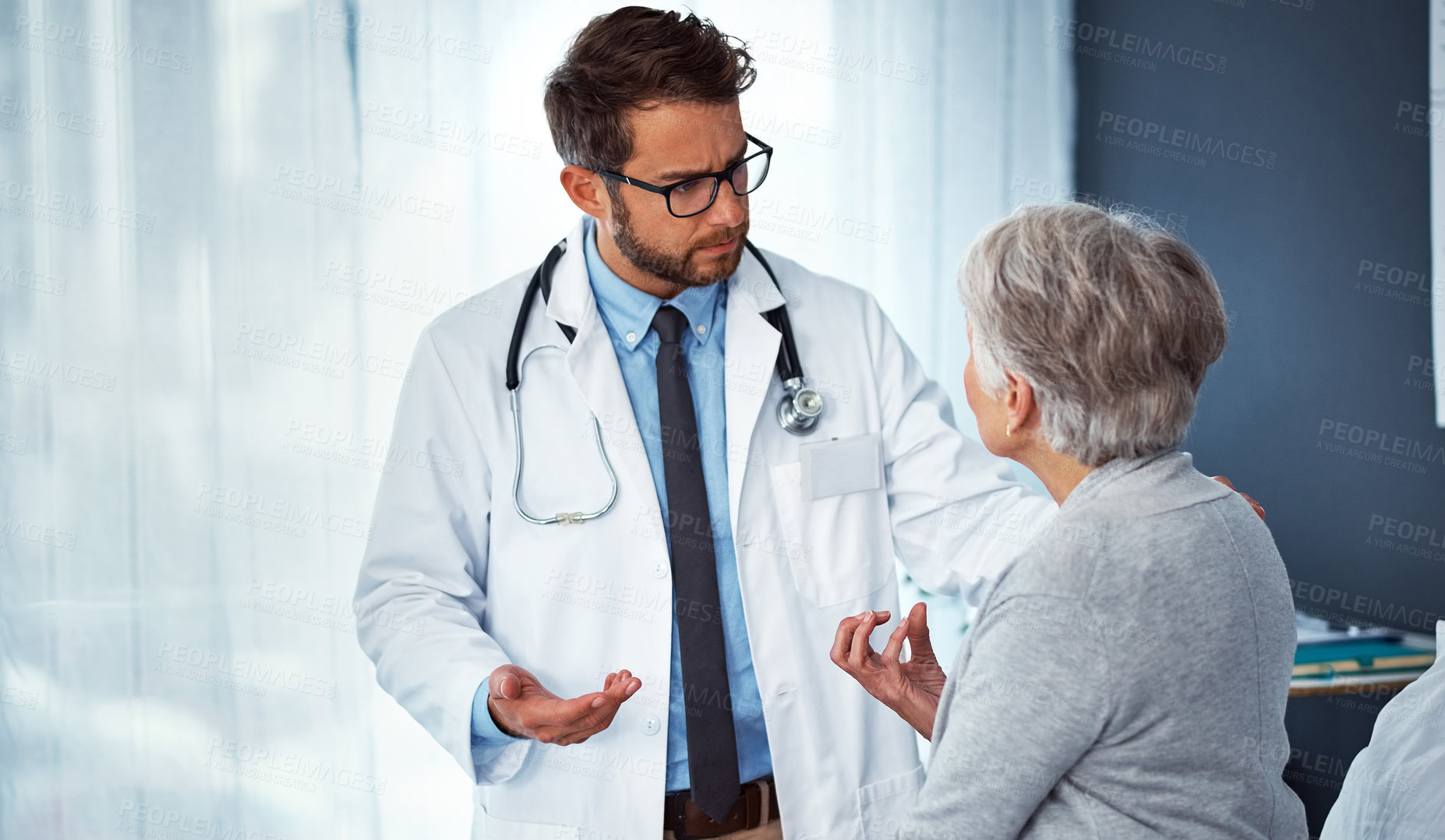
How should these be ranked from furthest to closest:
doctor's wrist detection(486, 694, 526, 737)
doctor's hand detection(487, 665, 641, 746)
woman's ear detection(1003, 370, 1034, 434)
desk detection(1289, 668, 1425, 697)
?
desk detection(1289, 668, 1425, 697), doctor's wrist detection(486, 694, 526, 737), doctor's hand detection(487, 665, 641, 746), woman's ear detection(1003, 370, 1034, 434)

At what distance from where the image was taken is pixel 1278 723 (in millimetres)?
959

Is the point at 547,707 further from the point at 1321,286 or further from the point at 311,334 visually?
the point at 1321,286

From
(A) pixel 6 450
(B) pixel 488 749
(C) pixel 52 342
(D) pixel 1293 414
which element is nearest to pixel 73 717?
(A) pixel 6 450

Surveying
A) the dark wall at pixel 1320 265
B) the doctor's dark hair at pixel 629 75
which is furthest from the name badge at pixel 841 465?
the dark wall at pixel 1320 265

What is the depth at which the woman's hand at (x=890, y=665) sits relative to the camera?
126 cm

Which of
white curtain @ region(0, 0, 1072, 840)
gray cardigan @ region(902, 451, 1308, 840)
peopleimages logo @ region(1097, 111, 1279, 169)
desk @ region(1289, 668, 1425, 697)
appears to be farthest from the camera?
peopleimages logo @ region(1097, 111, 1279, 169)

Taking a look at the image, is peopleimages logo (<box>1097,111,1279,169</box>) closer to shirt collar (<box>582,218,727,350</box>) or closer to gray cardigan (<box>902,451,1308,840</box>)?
shirt collar (<box>582,218,727,350</box>)

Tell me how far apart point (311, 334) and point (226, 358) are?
190 millimetres

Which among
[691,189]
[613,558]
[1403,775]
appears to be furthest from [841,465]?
[1403,775]

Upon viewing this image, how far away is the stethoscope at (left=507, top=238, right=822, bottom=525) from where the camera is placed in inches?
60.7

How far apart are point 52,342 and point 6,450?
0.25 metres

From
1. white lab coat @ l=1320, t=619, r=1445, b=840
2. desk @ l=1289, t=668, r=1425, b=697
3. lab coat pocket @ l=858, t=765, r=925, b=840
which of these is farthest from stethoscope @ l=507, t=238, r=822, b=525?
desk @ l=1289, t=668, r=1425, b=697

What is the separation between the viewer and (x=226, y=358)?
7.70ft

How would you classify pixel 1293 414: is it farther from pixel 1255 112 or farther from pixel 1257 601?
pixel 1257 601
